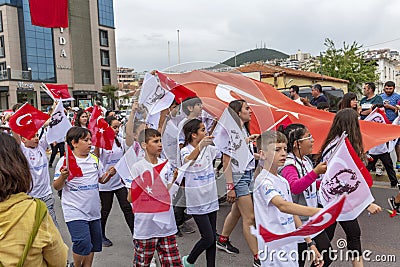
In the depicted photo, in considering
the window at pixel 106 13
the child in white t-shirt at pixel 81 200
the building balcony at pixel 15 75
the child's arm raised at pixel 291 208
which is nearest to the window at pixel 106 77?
the window at pixel 106 13

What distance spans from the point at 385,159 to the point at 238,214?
3.32 m

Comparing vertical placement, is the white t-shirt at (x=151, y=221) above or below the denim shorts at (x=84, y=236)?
above

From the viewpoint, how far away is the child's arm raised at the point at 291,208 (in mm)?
2410

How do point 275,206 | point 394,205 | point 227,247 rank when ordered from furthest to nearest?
point 394,205 < point 227,247 < point 275,206

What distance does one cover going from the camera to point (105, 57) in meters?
49.4

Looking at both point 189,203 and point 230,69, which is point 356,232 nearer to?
point 189,203

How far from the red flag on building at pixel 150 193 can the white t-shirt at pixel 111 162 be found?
144 cm

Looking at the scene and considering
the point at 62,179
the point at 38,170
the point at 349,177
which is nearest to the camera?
the point at 349,177

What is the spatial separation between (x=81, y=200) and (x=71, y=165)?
0.32 m

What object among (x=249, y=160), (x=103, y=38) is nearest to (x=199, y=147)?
(x=249, y=160)

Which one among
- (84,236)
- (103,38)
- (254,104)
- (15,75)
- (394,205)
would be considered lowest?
(394,205)

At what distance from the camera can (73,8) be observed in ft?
146

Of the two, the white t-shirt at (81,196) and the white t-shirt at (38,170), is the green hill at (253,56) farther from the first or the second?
the white t-shirt at (38,170)

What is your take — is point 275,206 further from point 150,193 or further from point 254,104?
point 254,104
